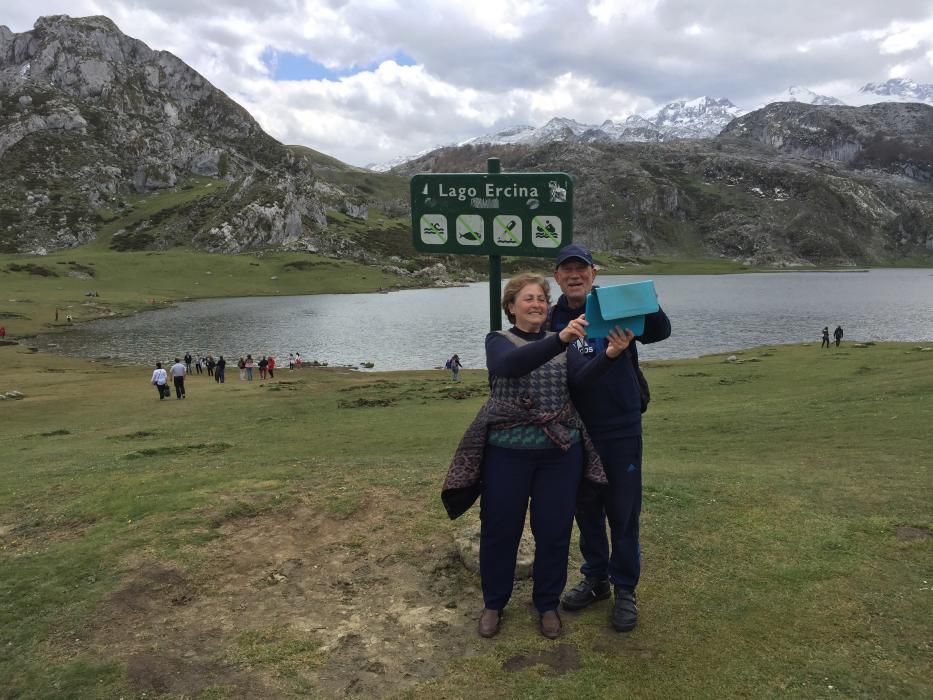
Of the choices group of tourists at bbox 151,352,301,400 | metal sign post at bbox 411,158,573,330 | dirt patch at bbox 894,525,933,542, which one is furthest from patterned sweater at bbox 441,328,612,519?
group of tourists at bbox 151,352,301,400

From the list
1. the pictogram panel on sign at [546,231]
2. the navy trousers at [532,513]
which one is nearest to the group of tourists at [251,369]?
the pictogram panel on sign at [546,231]

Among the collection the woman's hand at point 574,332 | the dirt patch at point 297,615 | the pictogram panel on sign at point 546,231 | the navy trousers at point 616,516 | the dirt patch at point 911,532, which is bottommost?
the dirt patch at point 297,615

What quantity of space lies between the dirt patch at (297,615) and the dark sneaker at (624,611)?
4.95ft

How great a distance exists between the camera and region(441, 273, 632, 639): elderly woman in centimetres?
573

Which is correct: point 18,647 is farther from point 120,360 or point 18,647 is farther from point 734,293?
point 734,293

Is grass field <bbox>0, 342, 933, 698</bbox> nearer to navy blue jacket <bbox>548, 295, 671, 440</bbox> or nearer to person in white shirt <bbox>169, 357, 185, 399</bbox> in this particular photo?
navy blue jacket <bbox>548, 295, 671, 440</bbox>

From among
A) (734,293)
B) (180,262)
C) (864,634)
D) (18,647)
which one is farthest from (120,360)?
(734,293)

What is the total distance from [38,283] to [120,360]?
3267 inches

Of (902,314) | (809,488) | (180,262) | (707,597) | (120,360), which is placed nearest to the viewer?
(707,597)

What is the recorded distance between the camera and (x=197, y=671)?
219 inches

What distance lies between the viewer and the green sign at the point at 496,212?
7.61 meters

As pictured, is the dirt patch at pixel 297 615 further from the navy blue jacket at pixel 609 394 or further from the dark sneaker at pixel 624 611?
the navy blue jacket at pixel 609 394

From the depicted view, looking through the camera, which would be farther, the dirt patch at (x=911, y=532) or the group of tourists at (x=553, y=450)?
the dirt patch at (x=911, y=532)

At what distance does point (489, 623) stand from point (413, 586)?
1.41m
